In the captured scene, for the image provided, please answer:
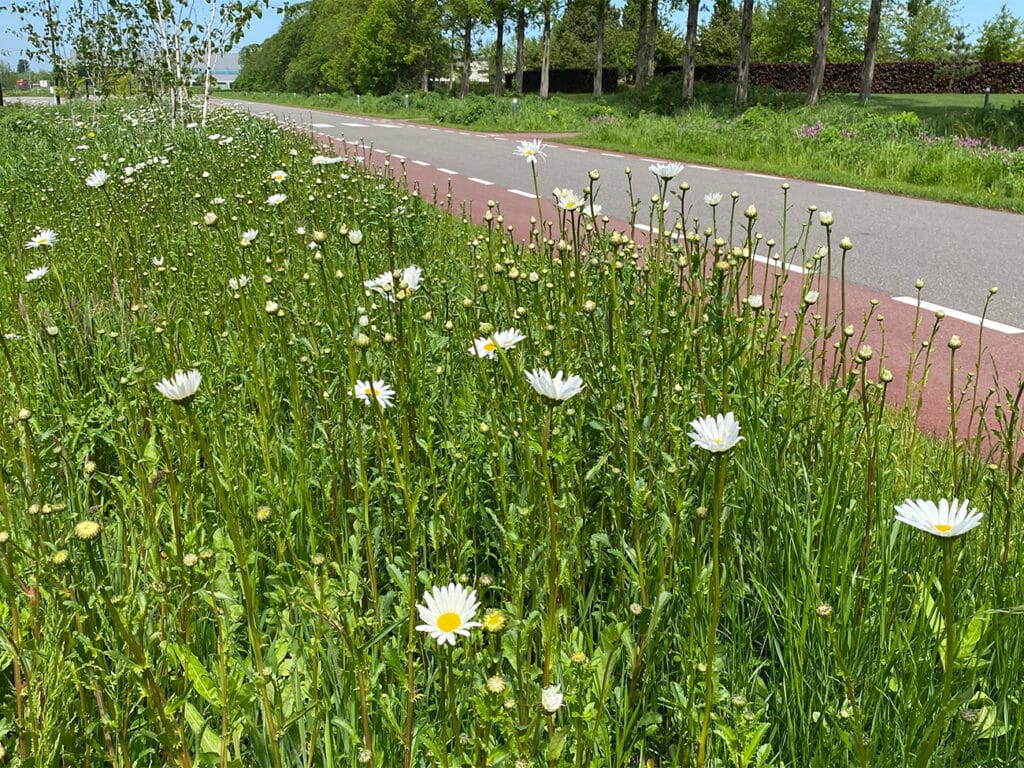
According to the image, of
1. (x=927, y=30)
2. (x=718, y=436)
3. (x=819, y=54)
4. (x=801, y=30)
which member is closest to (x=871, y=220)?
(x=718, y=436)

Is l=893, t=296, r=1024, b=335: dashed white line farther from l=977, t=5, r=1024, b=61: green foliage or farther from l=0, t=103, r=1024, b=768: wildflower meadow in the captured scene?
l=977, t=5, r=1024, b=61: green foliage

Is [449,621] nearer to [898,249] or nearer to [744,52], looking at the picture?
[898,249]

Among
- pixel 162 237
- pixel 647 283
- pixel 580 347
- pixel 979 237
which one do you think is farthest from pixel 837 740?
pixel 979 237

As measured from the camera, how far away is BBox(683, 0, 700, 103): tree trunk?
2684 cm

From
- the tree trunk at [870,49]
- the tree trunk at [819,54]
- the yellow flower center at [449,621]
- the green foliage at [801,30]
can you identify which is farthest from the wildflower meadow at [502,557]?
the green foliage at [801,30]

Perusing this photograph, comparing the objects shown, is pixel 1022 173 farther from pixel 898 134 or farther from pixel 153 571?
pixel 153 571

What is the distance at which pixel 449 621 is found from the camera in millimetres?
1229

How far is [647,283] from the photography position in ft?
10.8

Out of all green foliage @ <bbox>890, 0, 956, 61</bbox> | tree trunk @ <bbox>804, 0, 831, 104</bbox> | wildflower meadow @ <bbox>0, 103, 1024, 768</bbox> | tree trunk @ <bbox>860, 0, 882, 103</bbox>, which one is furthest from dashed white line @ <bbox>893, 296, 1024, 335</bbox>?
green foliage @ <bbox>890, 0, 956, 61</bbox>

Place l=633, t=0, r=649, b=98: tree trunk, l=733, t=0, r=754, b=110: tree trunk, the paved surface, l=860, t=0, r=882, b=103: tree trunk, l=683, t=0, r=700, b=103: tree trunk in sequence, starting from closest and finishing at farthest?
the paved surface
l=860, t=0, r=882, b=103: tree trunk
l=733, t=0, r=754, b=110: tree trunk
l=683, t=0, r=700, b=103: tree trunk
l=633, t=0, r=649, b=98: tree trunk

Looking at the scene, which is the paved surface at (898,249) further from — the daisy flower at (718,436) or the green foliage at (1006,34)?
the green foliage at (1006,34)

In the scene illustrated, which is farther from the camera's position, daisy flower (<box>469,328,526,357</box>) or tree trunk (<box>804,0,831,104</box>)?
tree trunk (<box>804,0,831,104</box>)

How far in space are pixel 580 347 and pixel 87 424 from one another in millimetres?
1601

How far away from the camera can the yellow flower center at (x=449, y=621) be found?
4.00 ft
